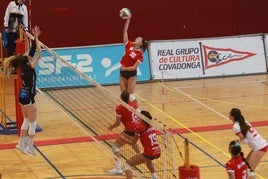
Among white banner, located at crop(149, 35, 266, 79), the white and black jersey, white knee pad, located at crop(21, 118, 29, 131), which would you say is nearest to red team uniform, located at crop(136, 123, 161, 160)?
white knee pad, located at crop(21, 118, 29, 131)

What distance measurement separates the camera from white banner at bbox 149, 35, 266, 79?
26.1 meters

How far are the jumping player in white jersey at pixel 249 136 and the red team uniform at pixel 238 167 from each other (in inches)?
33.5

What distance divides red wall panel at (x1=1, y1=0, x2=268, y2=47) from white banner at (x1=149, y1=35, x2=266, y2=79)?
3204 mm

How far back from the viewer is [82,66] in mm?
25328

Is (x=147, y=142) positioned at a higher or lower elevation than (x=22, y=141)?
higher

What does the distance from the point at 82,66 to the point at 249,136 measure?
12107mm

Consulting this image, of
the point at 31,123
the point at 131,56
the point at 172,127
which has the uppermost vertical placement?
the point at 131,56

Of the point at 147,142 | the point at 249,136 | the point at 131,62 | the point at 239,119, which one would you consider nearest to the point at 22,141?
the point at 147,142

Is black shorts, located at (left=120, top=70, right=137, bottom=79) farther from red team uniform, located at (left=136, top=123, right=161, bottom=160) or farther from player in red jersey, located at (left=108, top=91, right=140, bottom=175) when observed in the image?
red team uniform, located at (left=136, top=123, right=161, bottom=160)

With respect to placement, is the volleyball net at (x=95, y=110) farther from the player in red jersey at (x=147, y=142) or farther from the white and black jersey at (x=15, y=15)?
the white and black jersey at (x=15, y=15)

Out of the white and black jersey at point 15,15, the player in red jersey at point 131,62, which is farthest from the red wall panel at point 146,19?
the player in red jersey at point 131,62

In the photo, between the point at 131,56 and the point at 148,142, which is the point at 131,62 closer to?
the point at 131,56

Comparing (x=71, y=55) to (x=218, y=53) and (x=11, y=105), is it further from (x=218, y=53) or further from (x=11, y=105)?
(x=218, y=53)

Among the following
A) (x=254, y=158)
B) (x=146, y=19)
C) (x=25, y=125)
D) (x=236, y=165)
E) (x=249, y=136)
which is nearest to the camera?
(x=236, y=165)
